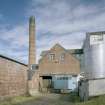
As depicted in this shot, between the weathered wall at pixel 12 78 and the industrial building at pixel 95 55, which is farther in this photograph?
the industrial building at pixel 95 55

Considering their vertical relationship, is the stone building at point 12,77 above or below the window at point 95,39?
below

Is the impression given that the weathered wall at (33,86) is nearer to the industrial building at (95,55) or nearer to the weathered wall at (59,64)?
the weathered wall at (59,64)

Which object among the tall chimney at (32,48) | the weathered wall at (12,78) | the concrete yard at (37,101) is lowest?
the concrete yard at (37,101)

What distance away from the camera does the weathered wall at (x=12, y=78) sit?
21.2 m

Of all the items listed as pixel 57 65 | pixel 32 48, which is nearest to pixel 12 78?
pixel 57 65

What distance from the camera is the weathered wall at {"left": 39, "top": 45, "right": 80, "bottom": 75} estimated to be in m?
37.5

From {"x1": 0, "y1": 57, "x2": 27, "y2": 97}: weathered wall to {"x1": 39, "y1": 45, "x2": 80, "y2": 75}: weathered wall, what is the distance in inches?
487

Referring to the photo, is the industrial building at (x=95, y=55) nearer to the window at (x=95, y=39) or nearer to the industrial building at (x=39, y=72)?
the window at (x=95, y=39)

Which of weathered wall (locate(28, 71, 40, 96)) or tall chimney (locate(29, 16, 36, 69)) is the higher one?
tall chimney (locate(29, 16, 36, 69))

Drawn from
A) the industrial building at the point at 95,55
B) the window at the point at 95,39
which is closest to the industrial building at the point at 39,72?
the industrial building at the point at 95,55

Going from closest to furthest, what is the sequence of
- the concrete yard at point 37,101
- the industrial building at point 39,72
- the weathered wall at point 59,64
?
1. the concrete yard at point 37,101
2. the industrial building at point 39,72
3. the weathered wall at point 59,64

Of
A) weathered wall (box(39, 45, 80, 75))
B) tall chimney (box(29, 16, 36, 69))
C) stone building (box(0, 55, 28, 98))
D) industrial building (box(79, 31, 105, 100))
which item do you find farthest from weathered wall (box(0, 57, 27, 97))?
tall chimney (box(29, 16, 36, 69))

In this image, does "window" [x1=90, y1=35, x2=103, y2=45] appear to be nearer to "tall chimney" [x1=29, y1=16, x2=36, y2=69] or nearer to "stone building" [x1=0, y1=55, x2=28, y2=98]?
"stone building" [x1=0, y1=55, x2=28, y2=98]

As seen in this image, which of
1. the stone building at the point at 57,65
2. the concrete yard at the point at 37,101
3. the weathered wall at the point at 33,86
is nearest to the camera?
the concrete yard at the point at 37,101
